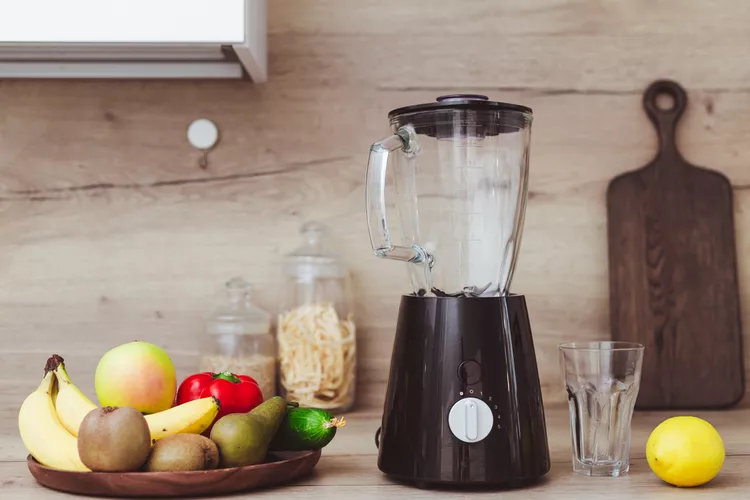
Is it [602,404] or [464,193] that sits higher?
[464,193]

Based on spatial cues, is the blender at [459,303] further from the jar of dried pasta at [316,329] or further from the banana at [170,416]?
the jar of dried pasta at [316,329]

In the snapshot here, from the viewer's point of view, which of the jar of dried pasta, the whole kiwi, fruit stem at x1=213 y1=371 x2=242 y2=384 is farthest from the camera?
the jar of dried pasta

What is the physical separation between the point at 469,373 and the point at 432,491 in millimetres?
125

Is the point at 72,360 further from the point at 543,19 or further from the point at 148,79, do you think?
the point at 543,19

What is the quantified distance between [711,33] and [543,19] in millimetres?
280

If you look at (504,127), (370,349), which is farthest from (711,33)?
(370,349)

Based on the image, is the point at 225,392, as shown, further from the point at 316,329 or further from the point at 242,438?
the point at 316,329

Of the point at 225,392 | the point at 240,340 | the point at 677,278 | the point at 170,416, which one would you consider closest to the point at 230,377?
the point at 225,392

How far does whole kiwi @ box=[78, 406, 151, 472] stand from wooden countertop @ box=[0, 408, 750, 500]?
7 centimetres

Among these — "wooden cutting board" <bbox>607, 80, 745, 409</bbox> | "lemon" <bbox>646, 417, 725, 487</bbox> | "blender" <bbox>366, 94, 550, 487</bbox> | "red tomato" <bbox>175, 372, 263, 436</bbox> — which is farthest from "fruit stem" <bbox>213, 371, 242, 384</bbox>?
"wooden cutting board" <bbox>607, 80, 745, 409</bbox>

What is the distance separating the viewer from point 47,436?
0.87 metres

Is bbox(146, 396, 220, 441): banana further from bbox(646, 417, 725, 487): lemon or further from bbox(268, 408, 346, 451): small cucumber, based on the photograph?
bbox(646, 417, 725, 487): lemon

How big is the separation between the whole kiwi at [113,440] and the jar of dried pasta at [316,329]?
43 cm

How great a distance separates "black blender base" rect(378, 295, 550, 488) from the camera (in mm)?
822
